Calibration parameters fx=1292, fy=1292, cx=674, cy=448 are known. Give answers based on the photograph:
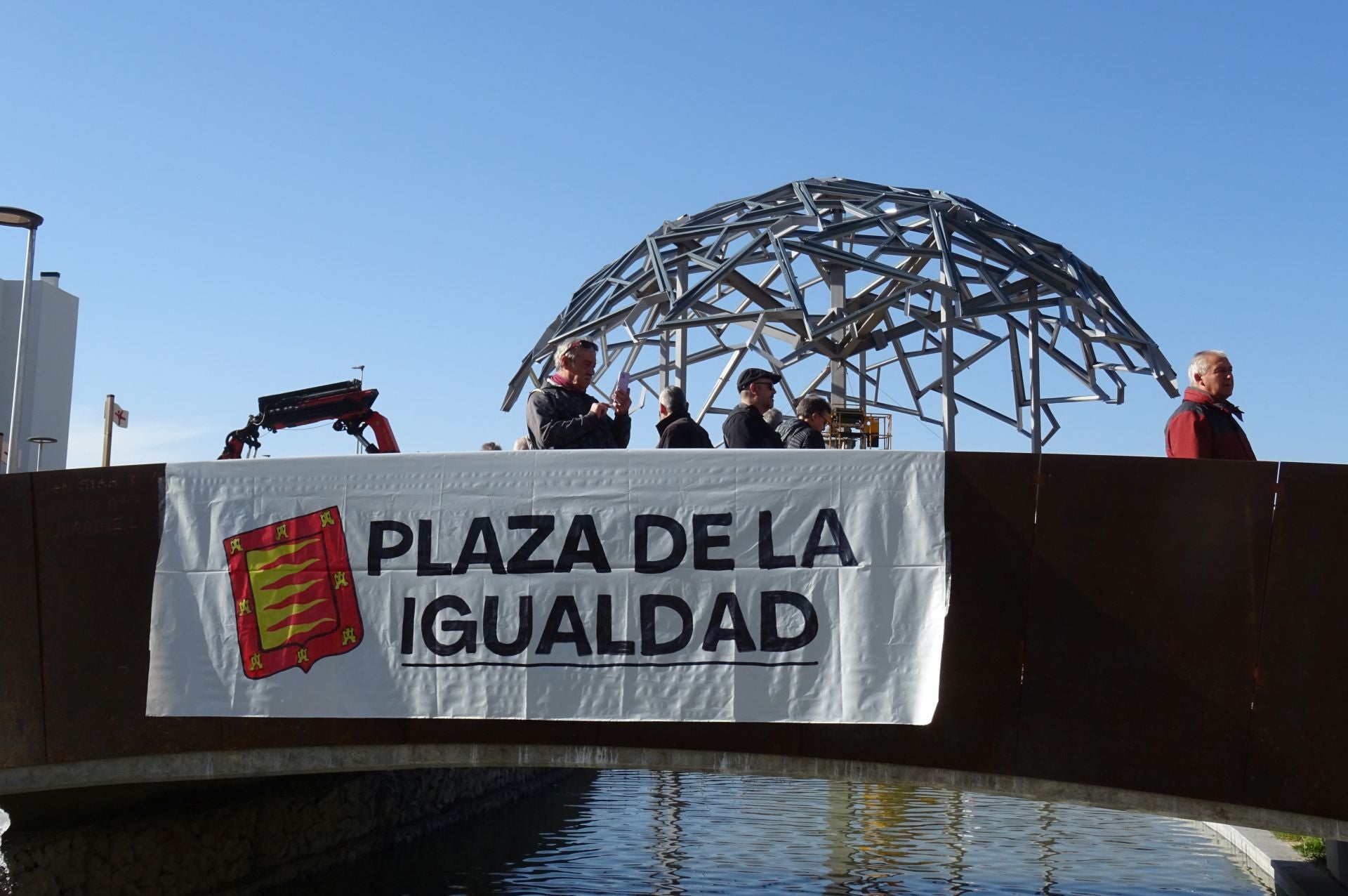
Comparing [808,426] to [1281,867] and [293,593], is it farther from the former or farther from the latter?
[1281,867]

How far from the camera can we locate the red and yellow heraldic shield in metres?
6.96

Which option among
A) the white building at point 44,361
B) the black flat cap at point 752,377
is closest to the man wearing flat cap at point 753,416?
the black flat cap at point 752,377

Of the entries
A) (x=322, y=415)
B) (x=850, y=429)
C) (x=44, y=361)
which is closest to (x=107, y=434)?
(x=322, y=415)

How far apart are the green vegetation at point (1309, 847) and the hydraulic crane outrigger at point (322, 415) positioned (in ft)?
30.9

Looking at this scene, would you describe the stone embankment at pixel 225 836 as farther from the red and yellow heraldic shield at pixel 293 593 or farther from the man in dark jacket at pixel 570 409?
the man in dark jacket at pixel 570 409

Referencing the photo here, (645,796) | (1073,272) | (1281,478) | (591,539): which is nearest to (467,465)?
(591,539)

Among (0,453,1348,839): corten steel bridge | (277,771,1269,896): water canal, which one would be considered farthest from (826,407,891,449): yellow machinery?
(0,453,1348,839): corten steel bridge

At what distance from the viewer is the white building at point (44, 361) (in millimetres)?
35688

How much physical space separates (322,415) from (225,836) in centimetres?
463

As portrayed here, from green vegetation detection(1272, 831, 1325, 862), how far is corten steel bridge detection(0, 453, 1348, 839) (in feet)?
18.1

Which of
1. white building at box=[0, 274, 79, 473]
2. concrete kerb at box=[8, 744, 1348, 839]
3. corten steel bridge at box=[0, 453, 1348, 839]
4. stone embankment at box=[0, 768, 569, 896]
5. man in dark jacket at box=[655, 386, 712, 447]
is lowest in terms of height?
stone embankment at box=[0, 768, 569, 896]

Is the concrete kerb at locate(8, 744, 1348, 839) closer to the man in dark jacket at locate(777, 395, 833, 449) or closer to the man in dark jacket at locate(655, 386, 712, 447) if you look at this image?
the man in dark jacket at locate(655, 386, 712, 447)

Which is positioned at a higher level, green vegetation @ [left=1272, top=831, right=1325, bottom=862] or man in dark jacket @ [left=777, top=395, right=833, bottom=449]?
man in dark jacket @ [left=777, top=395, right=833, bottom=449]

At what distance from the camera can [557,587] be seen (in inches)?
267
